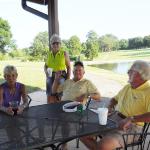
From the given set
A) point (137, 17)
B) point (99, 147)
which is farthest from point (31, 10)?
point (137, 17)

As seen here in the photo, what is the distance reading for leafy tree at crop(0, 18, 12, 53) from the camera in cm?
1052

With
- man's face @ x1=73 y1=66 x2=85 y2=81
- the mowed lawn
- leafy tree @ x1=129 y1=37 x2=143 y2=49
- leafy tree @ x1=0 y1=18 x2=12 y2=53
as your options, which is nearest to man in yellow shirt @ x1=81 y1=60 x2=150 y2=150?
man's face @ x1=73 y1=66 x2=85 y2=81

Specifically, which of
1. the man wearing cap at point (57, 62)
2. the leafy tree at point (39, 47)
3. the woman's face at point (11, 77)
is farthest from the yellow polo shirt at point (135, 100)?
the leafy tree at point (39, 47)

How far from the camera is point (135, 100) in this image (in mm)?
2416

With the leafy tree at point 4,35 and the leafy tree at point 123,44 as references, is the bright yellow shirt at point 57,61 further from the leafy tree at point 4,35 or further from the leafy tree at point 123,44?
the leafy tree at point 4,35

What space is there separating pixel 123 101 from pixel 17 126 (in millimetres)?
939

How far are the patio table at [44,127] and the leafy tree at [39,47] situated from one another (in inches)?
332

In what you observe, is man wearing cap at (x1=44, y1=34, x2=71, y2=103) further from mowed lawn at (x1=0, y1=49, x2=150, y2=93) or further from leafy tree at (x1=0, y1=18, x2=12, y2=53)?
leafy tree at (x1=0, y1=18, x2=12, y2=53)

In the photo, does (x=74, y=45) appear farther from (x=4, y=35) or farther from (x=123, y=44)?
(x=4, y=35)

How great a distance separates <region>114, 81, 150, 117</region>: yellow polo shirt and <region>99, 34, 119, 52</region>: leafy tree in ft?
24.8

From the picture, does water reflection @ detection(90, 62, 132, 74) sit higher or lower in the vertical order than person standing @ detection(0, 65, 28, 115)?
lower

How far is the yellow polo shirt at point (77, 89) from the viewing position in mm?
2920

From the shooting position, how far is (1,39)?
412 inches

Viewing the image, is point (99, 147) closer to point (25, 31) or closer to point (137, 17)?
point (25, 31)
